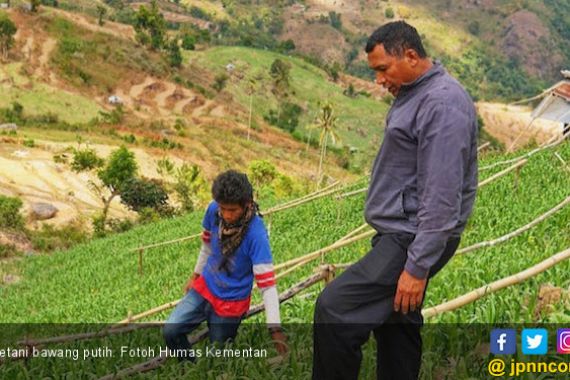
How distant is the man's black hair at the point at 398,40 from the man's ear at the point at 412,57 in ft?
0.05

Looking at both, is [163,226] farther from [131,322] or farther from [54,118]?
[54,118]

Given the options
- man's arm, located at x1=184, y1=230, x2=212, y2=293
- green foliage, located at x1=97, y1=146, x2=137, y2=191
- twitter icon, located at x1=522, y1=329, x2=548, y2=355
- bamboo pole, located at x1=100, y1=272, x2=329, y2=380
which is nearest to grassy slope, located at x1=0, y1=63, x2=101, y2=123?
green foliage, located at x1=97, y1=146, x2=137, y2=191

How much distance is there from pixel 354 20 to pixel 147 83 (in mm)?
127921

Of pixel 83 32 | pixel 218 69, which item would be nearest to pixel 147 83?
pixel 83 32

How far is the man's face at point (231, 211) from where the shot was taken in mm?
4117

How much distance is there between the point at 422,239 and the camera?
2.77m

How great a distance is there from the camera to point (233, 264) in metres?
4.39

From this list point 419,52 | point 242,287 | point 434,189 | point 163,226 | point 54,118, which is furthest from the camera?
point 54,118

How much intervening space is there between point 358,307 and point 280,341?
1.37 metres

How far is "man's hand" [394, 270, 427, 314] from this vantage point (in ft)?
9.32

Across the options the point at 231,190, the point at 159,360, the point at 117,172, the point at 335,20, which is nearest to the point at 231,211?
the point at 231,190

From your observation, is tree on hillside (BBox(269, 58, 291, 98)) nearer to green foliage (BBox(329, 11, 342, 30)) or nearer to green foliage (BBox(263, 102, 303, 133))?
green foliage (BBox(263, 102, 303, 133))

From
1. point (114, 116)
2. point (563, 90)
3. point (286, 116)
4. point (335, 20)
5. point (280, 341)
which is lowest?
point (286, 116)

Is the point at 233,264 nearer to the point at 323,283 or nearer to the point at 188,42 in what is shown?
the point at 323,283
